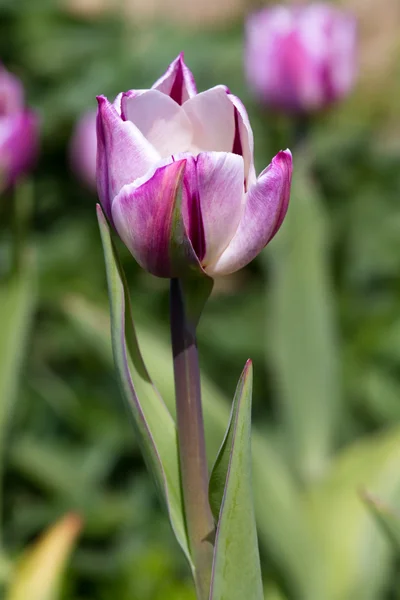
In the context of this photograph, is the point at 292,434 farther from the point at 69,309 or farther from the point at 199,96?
the point at 199,96

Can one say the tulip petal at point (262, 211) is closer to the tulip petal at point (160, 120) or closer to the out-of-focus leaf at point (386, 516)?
the tulip petal at point (160, 120)

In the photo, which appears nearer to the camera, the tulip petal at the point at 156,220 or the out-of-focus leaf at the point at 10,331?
the tulip petal at the point at 156,220

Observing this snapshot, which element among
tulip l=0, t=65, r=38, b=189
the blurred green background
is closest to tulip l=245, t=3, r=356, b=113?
the blurred green background

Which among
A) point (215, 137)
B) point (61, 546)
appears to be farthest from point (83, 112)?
point (215, 137)

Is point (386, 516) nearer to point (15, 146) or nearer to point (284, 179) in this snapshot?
point (284, 179)

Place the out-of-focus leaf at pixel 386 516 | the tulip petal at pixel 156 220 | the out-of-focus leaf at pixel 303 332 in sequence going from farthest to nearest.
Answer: the out-of-focus leaf at pixel 303 332 → the out-of-focus leaf at pixel 386 516 → the tulip petal at pixel 156 220

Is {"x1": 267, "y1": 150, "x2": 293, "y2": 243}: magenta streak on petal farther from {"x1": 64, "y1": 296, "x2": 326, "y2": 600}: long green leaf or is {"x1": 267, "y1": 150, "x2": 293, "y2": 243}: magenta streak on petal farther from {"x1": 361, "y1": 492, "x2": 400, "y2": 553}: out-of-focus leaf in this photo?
{"x1": 64, "y1": 296, "x2": 326, "y2": 600}: long green leaf

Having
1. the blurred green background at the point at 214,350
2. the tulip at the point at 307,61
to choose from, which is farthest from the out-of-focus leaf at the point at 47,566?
the tulip at the point at 307,61

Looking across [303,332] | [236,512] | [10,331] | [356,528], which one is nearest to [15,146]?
[10,331]
